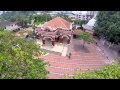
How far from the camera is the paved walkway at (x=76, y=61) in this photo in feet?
26.5

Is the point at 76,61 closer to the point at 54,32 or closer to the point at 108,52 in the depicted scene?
the point at 108,52

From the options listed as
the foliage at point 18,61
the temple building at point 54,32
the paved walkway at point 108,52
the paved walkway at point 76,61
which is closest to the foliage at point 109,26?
the paved walkway at point 108,52

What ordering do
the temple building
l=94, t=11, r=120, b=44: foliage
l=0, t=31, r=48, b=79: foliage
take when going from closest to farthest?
l=0, t=31, r=48, b=79: foliage < l=94, t=11, r=120, b=44: foliage < the temple building

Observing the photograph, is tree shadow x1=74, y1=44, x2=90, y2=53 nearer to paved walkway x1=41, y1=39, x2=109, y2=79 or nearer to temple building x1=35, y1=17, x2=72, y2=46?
paved walkway x1=41, y1=39, x2=109, y2=79

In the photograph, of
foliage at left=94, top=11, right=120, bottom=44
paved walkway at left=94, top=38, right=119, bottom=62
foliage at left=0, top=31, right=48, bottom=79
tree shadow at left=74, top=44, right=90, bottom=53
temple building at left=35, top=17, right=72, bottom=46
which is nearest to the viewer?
foliage at left=0, top=31, right=48, bottom=79

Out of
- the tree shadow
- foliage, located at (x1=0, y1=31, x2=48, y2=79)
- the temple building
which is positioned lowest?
the tree shadow

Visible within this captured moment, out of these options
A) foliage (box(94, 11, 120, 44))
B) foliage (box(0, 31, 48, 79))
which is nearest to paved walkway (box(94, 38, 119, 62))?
foliage (box(94, 11, 120, 44))

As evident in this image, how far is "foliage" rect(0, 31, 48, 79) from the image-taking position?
3668mm

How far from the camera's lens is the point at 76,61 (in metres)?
9.29

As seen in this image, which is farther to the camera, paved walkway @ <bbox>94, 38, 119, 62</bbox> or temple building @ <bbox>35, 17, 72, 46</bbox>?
temple building @ <bbox>35, 17, 72, 46</bbox>

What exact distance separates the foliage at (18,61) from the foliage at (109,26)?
6592 millimetres

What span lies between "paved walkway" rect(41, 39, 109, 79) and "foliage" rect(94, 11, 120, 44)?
111cm

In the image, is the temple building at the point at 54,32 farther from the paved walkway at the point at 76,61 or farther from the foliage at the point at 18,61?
the foliage at the point at 18,61
